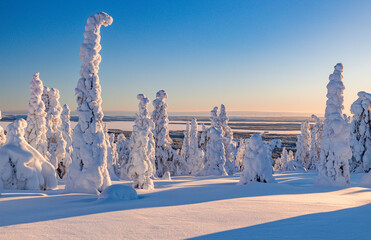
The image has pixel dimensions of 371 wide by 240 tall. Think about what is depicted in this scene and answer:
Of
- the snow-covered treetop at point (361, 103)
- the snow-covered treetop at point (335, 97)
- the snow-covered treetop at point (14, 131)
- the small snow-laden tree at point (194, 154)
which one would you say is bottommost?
the small snow-laden tree at point (194, 154)

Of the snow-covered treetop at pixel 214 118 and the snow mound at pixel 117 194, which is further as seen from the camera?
the snow-covered treetop at pixel 214 118

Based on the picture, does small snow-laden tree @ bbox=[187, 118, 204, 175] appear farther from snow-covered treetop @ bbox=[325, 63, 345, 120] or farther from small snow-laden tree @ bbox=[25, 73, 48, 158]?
snow-covered treetop @ bbox=[325, 63, 345, 120]

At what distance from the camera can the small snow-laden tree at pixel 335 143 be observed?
16078 mm

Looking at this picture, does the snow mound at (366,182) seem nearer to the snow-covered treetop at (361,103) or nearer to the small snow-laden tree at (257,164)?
the small snow-laden tree at (257,164)

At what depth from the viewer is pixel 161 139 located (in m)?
34.0

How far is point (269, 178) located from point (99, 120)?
9.41 meters

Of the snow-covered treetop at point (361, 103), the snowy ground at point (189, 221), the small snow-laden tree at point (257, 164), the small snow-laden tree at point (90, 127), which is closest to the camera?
the snowy ground at point (189, 221)

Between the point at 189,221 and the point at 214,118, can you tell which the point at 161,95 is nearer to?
the point at 214,118

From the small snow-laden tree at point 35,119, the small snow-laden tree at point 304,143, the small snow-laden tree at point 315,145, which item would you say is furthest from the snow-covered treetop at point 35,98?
the small snow-laden tree at point 304,143

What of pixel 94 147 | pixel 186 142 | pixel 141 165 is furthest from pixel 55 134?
pixel 186 142

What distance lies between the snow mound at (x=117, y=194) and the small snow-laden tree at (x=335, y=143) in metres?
12.2

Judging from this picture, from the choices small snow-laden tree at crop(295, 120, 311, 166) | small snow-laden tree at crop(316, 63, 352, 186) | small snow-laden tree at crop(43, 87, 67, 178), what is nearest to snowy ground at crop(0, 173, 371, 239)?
small snow-laden tree at crop(316, 63, 352, 186)

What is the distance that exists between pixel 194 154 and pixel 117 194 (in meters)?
31.4

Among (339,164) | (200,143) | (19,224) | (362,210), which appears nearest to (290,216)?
(362,210)
